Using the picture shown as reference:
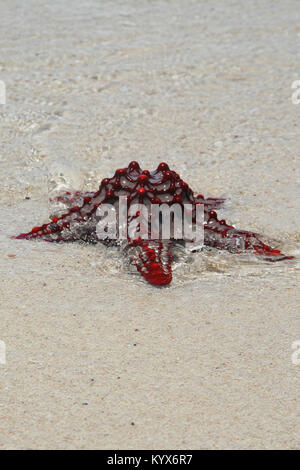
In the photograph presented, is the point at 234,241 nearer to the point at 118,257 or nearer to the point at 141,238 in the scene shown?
the point at 141,238

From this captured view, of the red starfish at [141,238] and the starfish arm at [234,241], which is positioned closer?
the red starfish at [141,238]

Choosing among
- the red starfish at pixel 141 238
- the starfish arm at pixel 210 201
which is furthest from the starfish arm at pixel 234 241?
the starfish arm at pixel 210 201

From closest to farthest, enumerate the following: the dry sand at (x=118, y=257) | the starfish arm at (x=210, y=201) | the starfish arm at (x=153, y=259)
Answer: the dry sand at (x=118, y=257)
the starfish arm at (x=153, y=259)
the starfish arm at (x=210, y=201)

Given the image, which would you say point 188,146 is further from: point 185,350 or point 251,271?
point 185,350

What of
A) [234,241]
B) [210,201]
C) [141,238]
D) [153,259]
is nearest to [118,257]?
[141,238]

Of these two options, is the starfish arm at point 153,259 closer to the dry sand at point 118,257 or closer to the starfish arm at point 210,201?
the dry sand at point 118,257

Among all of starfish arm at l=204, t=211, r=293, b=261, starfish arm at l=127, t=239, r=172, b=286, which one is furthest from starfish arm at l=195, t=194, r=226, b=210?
Result: starfish arm at l=127, t=239, r=172, b=286
